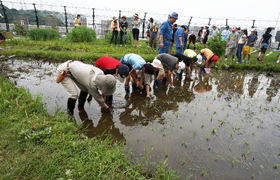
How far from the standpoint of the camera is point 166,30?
19.6 feet

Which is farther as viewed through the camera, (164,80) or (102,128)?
(164,80)

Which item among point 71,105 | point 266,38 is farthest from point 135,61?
point 266,38

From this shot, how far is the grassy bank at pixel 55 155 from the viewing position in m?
1.98

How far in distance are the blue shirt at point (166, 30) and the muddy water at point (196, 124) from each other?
1.75 m

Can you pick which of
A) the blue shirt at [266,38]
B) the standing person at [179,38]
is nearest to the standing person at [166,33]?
the standing person at [179,38]

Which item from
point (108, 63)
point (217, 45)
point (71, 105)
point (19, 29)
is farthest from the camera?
point (19, 29)

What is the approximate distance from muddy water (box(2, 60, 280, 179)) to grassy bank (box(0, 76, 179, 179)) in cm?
33

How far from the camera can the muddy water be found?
2.47m

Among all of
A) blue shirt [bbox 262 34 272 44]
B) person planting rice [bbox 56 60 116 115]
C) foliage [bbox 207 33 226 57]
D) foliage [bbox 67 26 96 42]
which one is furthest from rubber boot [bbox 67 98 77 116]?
blue shirt [bbox 262 34 272 44]

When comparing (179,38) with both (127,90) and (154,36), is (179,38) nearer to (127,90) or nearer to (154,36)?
(127,90)

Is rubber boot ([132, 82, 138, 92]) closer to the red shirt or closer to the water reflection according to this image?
the red shirt

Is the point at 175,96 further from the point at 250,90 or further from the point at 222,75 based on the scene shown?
the point at 222,75

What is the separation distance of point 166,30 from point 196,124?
376 cm

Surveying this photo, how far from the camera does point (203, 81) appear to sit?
6.30 metres
